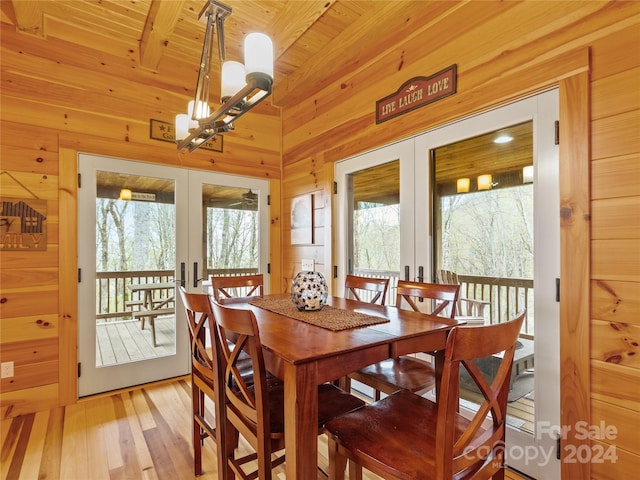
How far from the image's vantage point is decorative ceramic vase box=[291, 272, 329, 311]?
6.12 ft

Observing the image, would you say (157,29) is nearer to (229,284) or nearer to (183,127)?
(183,127)

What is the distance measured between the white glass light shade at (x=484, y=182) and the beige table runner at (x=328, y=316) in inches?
44.1

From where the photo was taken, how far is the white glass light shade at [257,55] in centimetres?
150

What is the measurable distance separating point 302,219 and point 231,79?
6.25ft

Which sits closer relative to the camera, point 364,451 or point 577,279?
point 364,451

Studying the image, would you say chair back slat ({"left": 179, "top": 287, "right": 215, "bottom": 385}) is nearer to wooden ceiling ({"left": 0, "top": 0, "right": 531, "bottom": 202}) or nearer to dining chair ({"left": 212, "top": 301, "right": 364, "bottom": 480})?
dining chair ({"left": 212, "top": 301, "right": 364, "bottom": 480})

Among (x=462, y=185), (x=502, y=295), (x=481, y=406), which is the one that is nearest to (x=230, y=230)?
(x=462, y=185)

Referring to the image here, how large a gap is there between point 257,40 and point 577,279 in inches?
75.0

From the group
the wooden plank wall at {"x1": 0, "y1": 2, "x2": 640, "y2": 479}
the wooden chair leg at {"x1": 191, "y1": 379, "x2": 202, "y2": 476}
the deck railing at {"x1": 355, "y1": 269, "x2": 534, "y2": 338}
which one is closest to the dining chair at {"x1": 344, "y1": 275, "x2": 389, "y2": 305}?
the deck railing at {"x1": 355, "y1": 269, "x2": 534, "y2": 338}

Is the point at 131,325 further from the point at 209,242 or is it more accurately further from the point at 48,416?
the point at 209,242

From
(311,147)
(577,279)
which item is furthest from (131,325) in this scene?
(577,279)

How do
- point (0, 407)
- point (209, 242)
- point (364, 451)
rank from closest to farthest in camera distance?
point (364, 451), point (0, 407), point (209, 242)

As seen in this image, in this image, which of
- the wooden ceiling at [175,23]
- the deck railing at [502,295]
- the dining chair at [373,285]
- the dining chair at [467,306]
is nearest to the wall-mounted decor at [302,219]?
the dining chair at [373,285]

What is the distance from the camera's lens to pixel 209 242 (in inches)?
134
